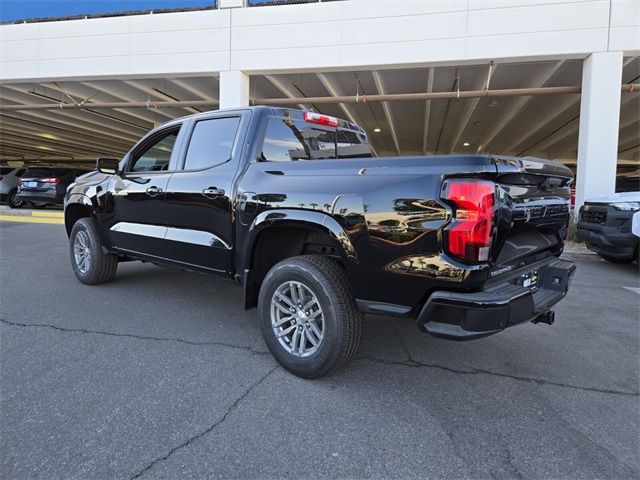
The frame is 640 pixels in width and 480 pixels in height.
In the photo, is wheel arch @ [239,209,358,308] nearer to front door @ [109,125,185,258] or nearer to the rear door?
the rear door

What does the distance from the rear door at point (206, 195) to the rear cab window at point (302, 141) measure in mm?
249

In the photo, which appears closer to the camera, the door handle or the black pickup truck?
the black pickup truck

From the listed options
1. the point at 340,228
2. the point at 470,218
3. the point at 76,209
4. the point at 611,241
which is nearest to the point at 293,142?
the point at 340,228

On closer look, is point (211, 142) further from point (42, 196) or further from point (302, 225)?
point (42, 196)

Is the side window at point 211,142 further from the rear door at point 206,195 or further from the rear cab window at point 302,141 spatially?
the rear cab window at point 302,141

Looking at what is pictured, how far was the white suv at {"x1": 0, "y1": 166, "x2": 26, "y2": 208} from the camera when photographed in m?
16.8

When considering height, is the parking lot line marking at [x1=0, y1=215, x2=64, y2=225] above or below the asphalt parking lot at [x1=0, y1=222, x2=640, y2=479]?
above

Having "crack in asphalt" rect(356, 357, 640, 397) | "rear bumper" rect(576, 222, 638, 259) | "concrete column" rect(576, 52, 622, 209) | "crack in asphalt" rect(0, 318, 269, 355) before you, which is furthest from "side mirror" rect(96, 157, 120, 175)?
"concrete column" rect(576, 52, 622, 209)

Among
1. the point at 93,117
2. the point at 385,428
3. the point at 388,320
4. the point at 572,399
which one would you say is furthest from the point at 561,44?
the point at 93,117

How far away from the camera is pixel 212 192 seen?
3.64 meters

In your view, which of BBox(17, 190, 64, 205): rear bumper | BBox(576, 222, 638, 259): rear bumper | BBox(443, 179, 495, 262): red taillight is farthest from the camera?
BBox(17, 190, 64, 205): rear bumper

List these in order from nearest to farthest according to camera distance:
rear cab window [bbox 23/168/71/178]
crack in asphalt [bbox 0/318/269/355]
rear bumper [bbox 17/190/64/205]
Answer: crack in asphalt [bbox 0/318/269/355] < rear bumper [bbox 17/190/64/205] < rear cab window [bbox 23/168/71/178]

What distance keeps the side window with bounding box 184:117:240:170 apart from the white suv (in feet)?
54.1

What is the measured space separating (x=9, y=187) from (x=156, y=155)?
16.1 m
